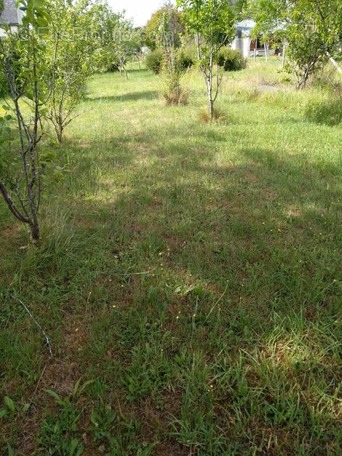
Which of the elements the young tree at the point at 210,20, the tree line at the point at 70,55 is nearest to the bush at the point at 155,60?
the tree line at the point at 70,55

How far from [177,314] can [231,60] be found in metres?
17.7

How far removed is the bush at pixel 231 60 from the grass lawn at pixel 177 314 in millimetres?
14599

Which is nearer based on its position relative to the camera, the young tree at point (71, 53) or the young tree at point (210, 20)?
the young tree at point (71, 53)

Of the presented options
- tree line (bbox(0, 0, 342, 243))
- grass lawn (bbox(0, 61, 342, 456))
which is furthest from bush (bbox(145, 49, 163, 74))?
grass lawn (bbox(0, 61, 342, 456))

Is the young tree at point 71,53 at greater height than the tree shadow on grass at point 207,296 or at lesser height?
greater

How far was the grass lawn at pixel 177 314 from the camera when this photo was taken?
5.01ft

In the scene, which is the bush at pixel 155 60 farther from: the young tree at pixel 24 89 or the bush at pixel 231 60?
the young tree at pixel 24 89

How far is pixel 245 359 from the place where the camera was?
1.81 metres

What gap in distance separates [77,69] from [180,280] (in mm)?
4999

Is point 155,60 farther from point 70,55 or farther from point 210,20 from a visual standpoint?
point 70,55

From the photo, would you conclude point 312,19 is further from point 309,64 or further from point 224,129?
point 224,129

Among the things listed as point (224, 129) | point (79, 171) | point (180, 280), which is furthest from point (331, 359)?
point (224, 129)

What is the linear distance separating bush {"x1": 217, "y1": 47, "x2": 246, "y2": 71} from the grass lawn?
14.6 meters

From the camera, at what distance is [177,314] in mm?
2125
